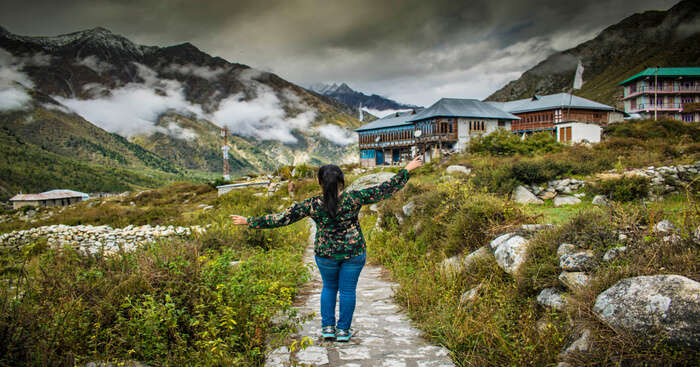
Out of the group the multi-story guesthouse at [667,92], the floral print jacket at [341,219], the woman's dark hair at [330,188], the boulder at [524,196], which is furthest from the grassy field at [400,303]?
the multi-story guesthouse at [667,92]

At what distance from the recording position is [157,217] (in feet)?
75.8

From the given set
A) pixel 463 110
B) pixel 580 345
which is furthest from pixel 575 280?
pixel 463 110

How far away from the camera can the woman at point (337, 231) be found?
3947 mm

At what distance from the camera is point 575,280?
3600 millimetres

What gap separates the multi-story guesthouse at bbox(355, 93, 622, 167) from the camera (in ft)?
133

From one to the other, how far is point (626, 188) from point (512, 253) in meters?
5.23

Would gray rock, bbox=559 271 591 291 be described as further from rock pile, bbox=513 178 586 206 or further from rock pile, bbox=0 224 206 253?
rock pile, bbox=0 224 206 253

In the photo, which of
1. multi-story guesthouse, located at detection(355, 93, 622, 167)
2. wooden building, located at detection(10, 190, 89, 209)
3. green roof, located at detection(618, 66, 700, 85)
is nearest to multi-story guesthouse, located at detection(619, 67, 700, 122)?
green roof, located at detection(618, 66, 700, 85)

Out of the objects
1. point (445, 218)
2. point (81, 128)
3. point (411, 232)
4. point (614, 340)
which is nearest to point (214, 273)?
point (614, 340)

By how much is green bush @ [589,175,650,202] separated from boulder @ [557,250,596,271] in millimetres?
5445

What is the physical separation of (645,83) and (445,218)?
60902 millimetres

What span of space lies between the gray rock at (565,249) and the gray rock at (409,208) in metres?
5.76

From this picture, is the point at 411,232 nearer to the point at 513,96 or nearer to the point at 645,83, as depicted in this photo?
the point at 645,83

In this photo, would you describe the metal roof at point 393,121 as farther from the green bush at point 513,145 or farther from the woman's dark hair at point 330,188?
the woman's dark hair at point 330,188
